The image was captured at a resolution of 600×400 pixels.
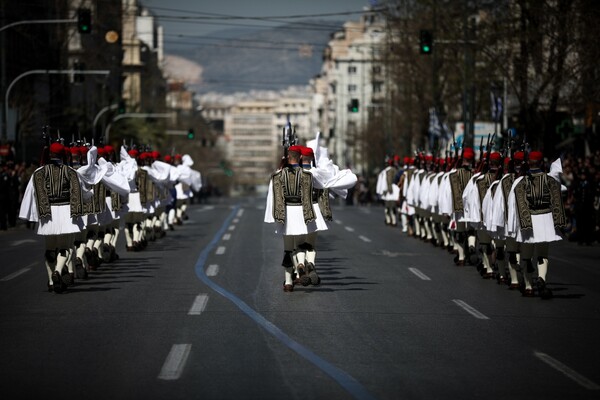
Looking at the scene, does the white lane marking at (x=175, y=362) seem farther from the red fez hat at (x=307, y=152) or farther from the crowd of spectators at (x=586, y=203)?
the crowd of spectators at (x=586, y=203)

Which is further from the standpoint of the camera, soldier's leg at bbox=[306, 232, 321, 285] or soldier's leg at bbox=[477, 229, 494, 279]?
soldier's leg at bbox=[477, 229, 494, 279]

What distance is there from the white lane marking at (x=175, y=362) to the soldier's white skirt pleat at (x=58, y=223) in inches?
227

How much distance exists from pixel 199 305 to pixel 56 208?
310cm

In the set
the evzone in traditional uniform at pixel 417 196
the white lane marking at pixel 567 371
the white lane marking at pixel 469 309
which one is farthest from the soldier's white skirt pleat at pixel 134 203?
the white lane marking at pixel 567 371

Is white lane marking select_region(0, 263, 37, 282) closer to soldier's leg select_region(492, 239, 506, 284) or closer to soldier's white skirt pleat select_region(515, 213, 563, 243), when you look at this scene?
soldier's leg select_region(492, 239, 506, 284)

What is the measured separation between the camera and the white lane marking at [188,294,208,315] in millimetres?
15000

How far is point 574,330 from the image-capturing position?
537 inches

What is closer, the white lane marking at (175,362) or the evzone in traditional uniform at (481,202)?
the white lane marking at (175,362)

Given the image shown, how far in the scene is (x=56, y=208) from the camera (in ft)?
57.8

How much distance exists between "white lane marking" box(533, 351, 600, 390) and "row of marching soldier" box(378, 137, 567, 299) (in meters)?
5.22

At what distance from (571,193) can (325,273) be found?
12.9 m

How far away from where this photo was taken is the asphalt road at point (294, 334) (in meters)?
10.0

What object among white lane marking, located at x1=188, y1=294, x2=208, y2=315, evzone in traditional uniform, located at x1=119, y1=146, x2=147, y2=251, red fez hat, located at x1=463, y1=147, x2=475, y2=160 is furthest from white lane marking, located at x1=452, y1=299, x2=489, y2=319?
evzone in traditional uniform, located at x1=119, y1=146, x2=147, y2=251

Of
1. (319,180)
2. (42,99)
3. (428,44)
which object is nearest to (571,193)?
(428,44)
